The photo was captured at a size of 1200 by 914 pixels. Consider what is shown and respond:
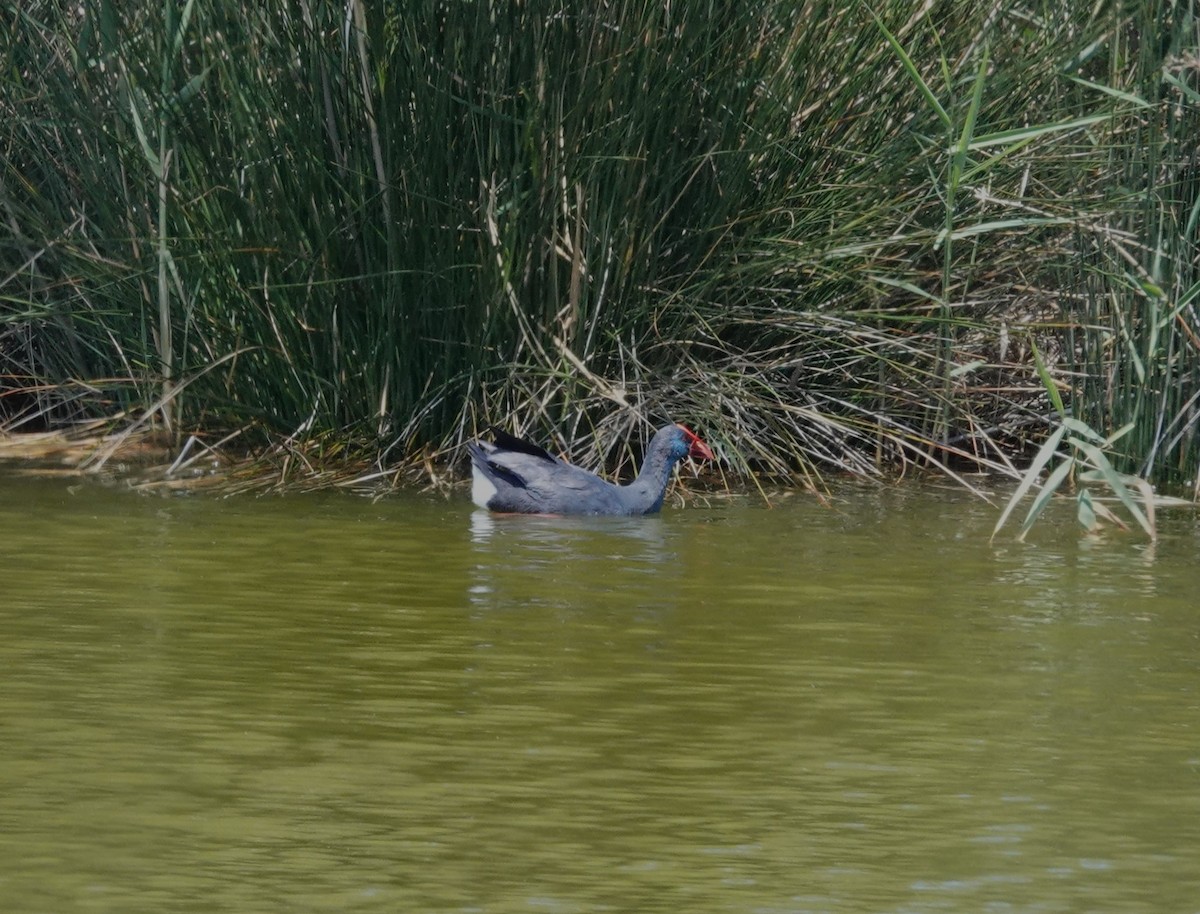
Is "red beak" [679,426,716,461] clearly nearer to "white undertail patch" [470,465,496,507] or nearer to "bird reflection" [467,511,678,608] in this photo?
"bird reflection" [467,511,678,608]

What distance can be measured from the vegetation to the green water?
109 centimetres

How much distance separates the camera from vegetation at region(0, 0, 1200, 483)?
7.11 meters

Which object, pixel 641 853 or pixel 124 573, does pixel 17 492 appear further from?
pixel 641 853

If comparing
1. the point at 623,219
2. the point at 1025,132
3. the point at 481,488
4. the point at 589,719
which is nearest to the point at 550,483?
the point at 481,488

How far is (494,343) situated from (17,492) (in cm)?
169

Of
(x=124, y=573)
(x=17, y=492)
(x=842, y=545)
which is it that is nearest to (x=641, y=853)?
(x=124, y=573)

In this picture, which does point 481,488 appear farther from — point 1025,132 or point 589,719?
point 589,719

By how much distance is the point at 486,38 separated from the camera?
703cm

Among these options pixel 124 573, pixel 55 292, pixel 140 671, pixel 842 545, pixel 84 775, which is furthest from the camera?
pixel 55 292

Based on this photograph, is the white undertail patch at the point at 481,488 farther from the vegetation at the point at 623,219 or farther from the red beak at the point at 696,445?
the red beak at the point at 696,445

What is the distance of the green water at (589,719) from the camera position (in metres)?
3.11

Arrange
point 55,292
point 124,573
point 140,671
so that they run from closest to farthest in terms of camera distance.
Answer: point 140,671 < point 124,573 < point 55,292

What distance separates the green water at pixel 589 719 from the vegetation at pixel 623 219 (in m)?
1.09

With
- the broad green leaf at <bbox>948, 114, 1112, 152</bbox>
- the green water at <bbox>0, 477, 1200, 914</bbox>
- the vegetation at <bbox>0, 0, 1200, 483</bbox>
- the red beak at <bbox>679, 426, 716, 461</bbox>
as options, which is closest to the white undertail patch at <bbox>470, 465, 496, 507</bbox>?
the green water at <bbox>0, 477, 1200, 914</bbox>
